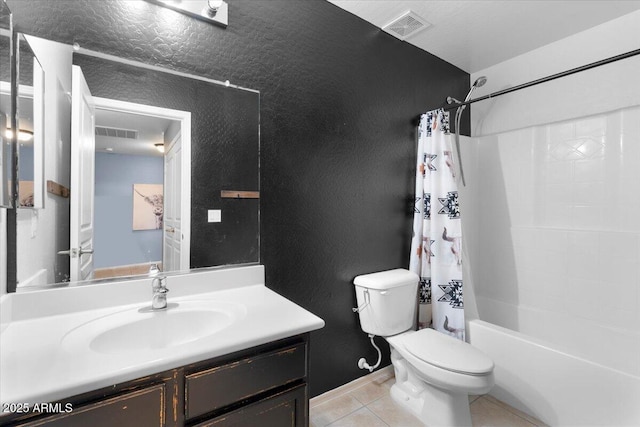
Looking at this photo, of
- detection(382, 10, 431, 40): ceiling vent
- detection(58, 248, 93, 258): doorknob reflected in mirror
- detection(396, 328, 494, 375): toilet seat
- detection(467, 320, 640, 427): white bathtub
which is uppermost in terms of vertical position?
detection(382, 10, 431, 40): ceiling vent

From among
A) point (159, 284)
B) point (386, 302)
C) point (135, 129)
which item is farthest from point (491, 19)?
point (159, 284)

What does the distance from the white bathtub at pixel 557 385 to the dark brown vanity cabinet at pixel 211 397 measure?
1427 millimetres

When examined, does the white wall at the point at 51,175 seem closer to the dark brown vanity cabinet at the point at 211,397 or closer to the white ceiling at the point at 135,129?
the white ceiling at the point at 135,129

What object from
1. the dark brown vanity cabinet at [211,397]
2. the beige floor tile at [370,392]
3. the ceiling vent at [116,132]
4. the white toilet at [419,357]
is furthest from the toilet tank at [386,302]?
the ceiling vent at [116,132]

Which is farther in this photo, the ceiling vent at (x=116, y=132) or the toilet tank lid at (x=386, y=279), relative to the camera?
the toilet tank lid at (x=386, y=279)

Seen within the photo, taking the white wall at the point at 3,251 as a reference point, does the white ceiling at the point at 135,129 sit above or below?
above

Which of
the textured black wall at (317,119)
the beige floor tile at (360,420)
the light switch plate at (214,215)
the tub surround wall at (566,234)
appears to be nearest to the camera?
the textured black wall at (317,119)

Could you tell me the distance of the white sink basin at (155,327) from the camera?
38.1 inches

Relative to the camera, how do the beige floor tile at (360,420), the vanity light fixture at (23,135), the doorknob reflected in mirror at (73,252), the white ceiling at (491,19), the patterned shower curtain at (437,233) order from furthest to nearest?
1. the patterned shower curtain at (437,233)
2. the white ceiling at (491,19)
3. the beige floor tile at (360,420)
4. the doorknob reflected in mirror at (73,252)
5. the vanity light fixture at (23,135)

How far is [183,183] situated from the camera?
54.1 inches

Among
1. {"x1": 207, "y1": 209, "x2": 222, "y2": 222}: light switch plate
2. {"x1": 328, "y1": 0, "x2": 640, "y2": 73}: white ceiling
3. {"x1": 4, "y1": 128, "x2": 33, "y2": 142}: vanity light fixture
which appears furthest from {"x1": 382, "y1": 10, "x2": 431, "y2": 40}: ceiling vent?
{"x1": 4, "y1": 128, "x2": 33, "y2": 142}: vanity light fixture

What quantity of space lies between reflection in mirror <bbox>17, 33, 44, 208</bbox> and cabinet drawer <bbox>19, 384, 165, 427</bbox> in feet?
2.34

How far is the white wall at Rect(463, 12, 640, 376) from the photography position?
1.95m

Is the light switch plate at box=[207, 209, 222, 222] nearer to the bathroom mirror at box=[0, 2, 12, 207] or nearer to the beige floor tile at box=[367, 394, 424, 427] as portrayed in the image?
the bathroom mirror at box=[0, 2, 12, 207]
